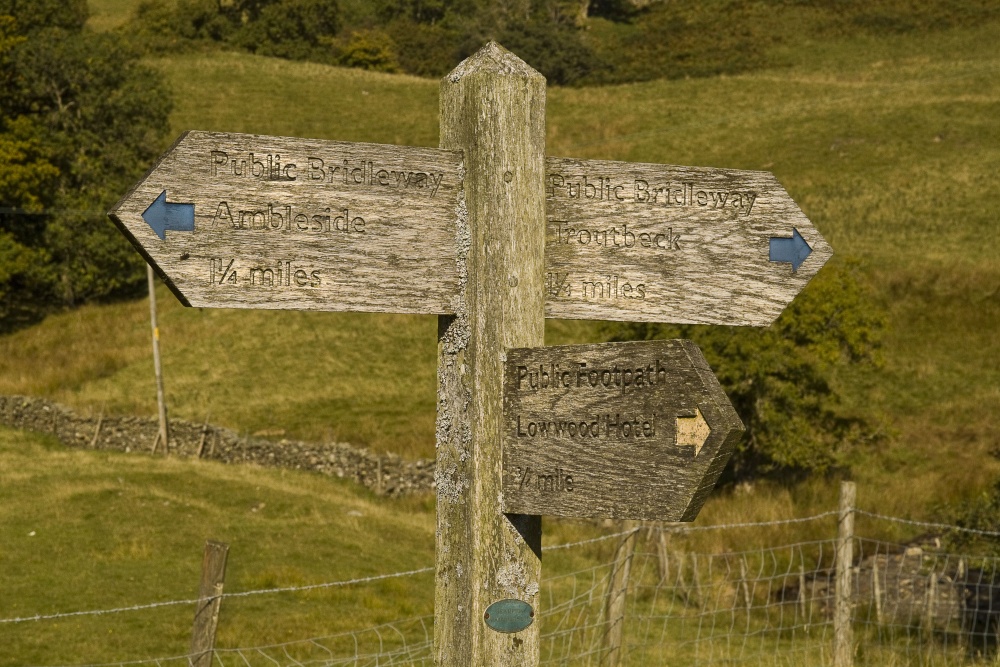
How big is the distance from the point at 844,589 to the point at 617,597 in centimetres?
175

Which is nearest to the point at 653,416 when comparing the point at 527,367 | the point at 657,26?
the point at 527,367

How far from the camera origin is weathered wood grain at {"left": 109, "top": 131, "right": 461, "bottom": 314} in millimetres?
2961

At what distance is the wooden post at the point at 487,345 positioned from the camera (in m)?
3.05

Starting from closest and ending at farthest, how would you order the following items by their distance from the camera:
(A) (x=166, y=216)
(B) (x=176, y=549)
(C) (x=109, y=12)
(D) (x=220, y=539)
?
(A) (x=166, y=216) < (B) (x=176, y=549) < (D) (x=220, y=539) < (C) (x=109, y=12)

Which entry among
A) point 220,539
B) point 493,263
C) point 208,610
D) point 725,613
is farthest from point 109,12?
point 493,263

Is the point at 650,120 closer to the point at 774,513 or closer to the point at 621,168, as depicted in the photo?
the point at 774,513

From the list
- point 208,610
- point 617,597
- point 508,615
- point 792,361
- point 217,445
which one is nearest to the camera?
point 508,615

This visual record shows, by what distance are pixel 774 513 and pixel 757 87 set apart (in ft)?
157

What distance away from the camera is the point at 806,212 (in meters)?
41.3

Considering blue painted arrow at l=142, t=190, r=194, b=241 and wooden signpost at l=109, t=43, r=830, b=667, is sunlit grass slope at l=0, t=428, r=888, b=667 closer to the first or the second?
wooden signpost at l=109, t=43, r=830, b=667

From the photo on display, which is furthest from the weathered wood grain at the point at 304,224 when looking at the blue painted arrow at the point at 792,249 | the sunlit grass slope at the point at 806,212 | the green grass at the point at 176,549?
the sunlit grass slope at the point at 806,212

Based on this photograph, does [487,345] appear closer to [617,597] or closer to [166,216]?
[166,216]

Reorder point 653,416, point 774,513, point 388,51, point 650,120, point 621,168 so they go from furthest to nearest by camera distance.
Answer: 1. point 388,51
2. point 650,120
3. point 774,513
4. point 621,168
5. point 653,416

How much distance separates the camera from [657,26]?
90.6 metres
